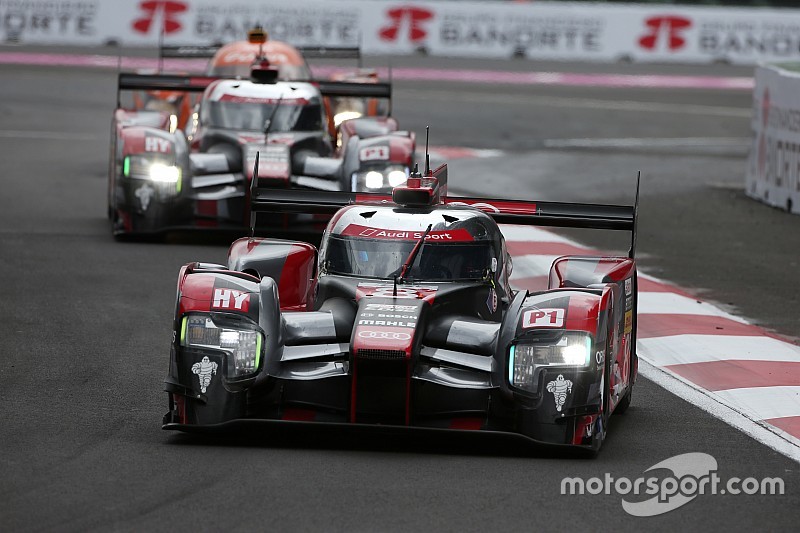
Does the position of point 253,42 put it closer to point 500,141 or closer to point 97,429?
point 500,141

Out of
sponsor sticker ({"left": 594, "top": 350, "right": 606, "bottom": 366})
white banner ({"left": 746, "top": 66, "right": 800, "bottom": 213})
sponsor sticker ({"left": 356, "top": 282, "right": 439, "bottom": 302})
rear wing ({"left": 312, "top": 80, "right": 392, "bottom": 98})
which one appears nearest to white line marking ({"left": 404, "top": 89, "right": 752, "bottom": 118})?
white banner ({"left": 746, "top": 66, "right": 800, "bottom": 213})

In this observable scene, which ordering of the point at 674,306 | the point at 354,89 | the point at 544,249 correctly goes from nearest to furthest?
the point at 674,306, the point at 544,249, the point at 354,89

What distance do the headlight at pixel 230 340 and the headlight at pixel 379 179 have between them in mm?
7465

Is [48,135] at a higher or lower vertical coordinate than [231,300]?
lower

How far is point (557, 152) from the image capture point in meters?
24.7

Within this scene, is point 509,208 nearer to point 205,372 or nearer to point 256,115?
point 205,372

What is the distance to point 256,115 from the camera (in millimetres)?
16688

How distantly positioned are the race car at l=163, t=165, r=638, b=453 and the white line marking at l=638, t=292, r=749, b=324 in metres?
3.39

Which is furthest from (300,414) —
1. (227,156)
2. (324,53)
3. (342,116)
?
(324,53)

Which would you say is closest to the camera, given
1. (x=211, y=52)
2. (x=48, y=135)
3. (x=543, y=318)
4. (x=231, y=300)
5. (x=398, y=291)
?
(x=543, y=318)

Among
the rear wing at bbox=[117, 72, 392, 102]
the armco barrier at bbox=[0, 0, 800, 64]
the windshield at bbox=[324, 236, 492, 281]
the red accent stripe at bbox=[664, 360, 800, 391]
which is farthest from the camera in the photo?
the armco barrier at bbox=[0, 0, 800, 64]

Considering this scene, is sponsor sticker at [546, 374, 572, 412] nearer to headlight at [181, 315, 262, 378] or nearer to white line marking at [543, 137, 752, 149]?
headlight at [181, 315, 262, 378]

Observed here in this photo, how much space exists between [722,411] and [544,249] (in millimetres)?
5920

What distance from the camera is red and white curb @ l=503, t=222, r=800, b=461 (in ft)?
30.0
